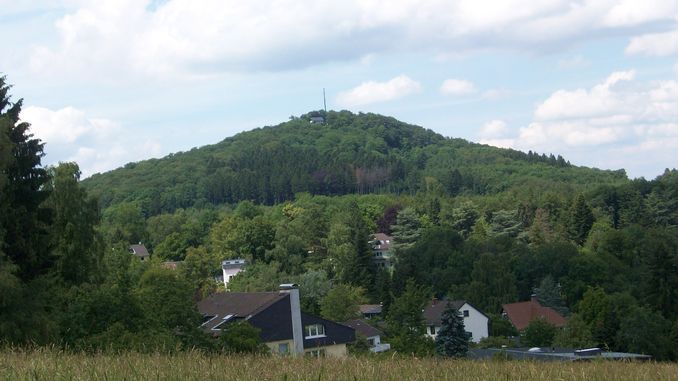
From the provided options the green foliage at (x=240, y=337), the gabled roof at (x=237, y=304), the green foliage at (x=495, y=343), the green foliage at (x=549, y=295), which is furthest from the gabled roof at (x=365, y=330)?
the green foliage at (x=549, y=295)

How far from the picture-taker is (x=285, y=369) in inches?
297

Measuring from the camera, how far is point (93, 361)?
8.32 metres

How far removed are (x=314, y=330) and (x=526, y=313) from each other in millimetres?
31085

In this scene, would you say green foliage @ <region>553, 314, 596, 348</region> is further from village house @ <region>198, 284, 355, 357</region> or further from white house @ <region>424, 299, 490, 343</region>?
village house @ <region>198, 284, 355, 357</region>

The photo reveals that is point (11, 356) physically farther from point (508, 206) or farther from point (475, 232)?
point (508, 206)

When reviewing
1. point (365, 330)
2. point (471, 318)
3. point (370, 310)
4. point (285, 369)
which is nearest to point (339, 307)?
point (365, 330)

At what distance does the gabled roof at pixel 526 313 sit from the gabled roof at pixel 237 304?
87.7 ft

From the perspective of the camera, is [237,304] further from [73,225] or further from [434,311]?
[434,311]

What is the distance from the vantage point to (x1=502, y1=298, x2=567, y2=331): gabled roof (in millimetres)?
67062

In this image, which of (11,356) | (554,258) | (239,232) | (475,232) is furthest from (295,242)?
(11,356)

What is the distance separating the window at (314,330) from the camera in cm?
4328

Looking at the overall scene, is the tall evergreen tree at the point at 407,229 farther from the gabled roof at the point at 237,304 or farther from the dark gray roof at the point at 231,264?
the gabled roof at the point at 237,304

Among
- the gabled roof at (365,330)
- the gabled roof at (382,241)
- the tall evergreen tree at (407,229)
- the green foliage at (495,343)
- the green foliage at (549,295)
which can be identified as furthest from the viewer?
the gabled roof at (382,241)

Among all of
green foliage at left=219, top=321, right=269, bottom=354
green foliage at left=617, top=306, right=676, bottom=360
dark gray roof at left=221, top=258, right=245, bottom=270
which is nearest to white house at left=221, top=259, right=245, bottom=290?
dark gray roof at left=221, top=258, right=245, bottom=270
